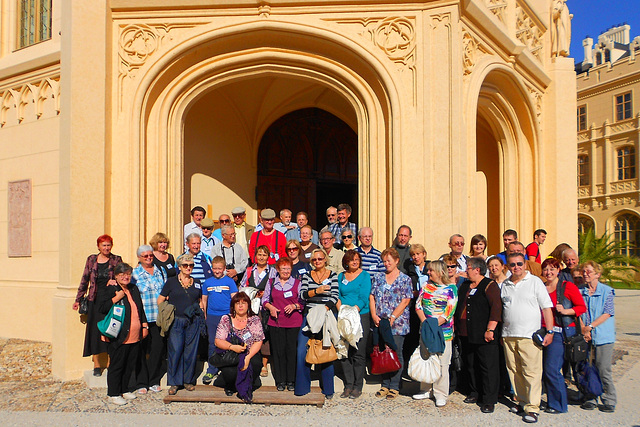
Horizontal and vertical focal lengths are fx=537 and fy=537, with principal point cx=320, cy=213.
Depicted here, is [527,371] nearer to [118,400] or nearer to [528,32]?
[118,400]

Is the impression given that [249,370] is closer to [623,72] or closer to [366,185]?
[366,185]

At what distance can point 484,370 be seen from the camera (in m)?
5.17

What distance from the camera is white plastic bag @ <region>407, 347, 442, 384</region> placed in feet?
17.0

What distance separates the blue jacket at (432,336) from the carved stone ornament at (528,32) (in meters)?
6.26

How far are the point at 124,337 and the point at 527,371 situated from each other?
12.8 ft

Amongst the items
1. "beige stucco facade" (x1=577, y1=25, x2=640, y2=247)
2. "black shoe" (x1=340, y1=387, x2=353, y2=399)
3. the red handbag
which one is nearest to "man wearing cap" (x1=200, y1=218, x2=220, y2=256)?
"black shoe" (x1=340, y1=387, x2=353, y2=399)

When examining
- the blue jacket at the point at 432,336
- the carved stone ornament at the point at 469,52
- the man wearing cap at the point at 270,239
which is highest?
the carved stone ornament at the point at 469,52

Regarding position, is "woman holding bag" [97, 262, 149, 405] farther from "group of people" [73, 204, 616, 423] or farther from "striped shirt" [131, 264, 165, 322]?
"striped shirt" [131, 264, 165, 322]

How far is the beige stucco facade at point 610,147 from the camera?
27.6 m

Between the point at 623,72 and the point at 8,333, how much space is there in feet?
100.0

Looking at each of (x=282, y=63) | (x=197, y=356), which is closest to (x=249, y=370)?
(x=197, y=356)

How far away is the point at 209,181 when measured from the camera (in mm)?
10227

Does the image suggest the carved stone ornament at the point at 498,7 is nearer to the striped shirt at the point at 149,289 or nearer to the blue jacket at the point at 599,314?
the blue jacket at the point at 599,314

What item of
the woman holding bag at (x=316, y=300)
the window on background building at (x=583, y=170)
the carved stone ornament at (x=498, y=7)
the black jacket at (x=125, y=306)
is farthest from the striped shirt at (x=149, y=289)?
the window on background building at (x=583, y=170)
